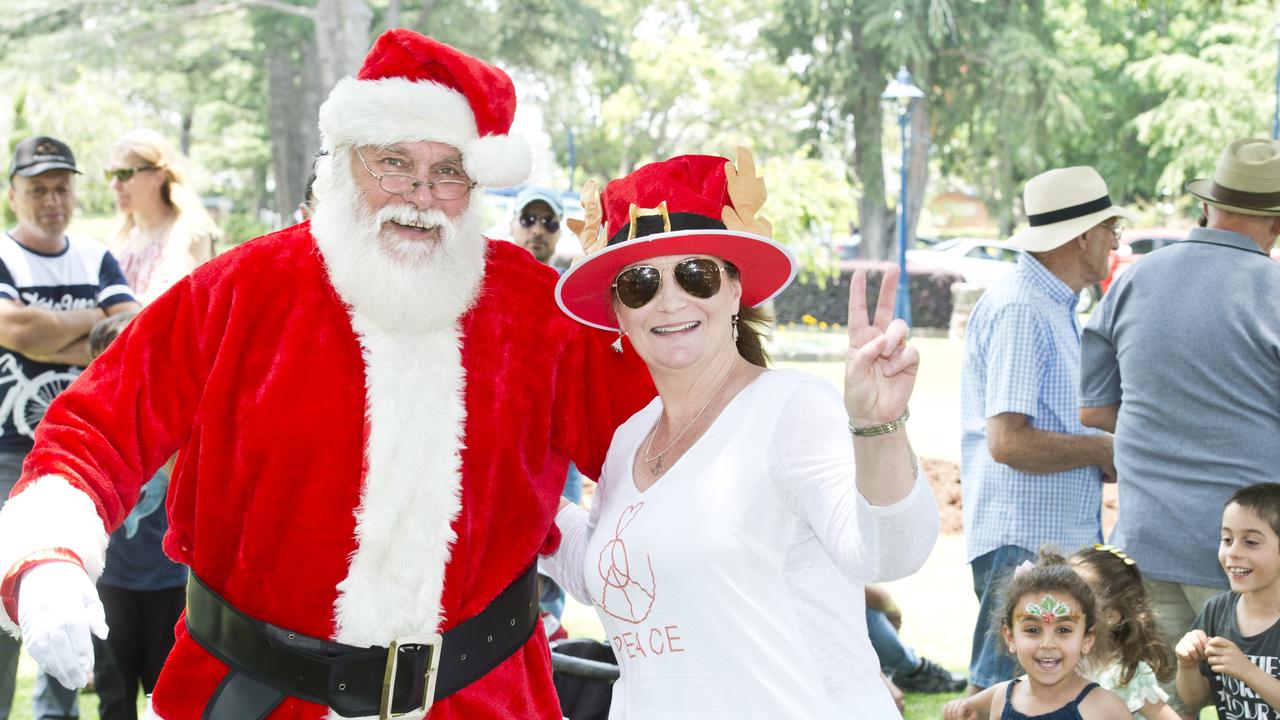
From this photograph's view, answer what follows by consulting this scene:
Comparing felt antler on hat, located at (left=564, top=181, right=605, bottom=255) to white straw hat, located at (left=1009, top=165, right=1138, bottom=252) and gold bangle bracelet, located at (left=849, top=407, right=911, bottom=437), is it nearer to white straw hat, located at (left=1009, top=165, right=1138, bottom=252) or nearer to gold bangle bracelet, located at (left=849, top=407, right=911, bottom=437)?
gold bangle bracelet, located at (left=849, top=407, right=911, bottom=437)

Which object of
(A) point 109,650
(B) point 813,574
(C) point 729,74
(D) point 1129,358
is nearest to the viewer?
(B) point 813,574

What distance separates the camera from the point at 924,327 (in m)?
24.4

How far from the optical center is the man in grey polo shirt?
384 cm

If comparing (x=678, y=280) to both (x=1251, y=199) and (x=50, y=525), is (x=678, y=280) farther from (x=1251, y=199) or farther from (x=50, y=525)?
(x=1251, y=199)

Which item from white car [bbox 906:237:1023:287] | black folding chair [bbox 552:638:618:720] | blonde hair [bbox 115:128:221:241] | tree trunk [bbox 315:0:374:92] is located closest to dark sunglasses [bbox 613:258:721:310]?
black folding chair [bbox 552:638:618:720]

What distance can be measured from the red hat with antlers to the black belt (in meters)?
0.79

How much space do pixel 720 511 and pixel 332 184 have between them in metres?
1.21

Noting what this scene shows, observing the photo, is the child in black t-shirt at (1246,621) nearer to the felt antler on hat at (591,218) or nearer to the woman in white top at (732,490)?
the woman in white top at (732,490)

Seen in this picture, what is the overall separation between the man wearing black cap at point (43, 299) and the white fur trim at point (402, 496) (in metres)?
2.54

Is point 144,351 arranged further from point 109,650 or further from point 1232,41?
point 1232,41

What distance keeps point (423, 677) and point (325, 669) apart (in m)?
0.19

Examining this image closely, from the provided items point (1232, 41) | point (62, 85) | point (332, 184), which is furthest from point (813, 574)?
point (1232, 41)

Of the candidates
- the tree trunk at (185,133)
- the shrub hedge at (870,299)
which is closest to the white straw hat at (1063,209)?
the shrub hedge at (870,299)

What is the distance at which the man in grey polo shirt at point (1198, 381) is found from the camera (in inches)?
151
